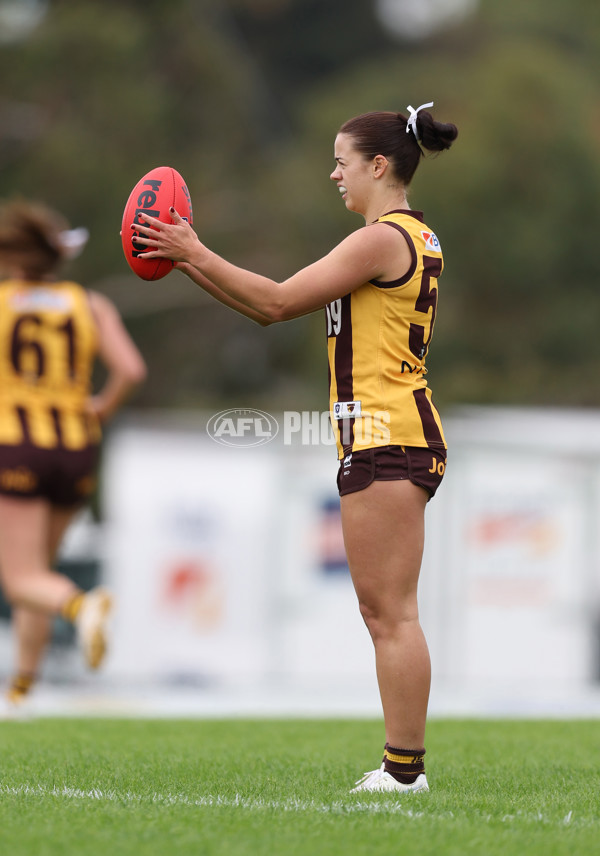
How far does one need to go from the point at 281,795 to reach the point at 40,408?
3.39 m

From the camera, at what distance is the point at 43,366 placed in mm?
7078

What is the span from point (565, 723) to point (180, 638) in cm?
623

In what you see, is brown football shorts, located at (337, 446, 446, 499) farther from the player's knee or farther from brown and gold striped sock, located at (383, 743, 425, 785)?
brown and gold striped sock, located at (383, 743, 425, 785)

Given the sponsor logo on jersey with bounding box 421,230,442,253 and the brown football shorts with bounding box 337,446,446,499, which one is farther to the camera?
the sponsor logo on jersey with bounding box 421,230,442,253

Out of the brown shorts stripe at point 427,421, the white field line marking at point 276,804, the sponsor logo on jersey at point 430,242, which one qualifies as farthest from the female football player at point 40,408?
the sponsor logo on jersey at point 430,242

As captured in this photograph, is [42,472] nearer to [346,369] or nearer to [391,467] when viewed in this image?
[346,369]

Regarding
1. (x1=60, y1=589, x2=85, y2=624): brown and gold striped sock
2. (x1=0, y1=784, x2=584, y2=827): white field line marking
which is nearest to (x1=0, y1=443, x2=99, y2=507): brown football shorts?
(x1=60, y1=589, x2=85, y2=624): brown and gold striped sock

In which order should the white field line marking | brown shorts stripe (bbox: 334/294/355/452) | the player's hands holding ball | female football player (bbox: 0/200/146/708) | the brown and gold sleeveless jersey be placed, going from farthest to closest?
the brown and gold sleeveless jersey, female football player (bbox: 0/200/146/708), brown shorts stripe (bbox: 334/294/355/452), the player's hands holding ball, the white field line marking

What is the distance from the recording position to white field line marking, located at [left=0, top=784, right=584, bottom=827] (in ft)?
12.3

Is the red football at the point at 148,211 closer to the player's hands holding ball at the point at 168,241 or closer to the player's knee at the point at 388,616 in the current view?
the player's hands holding ball at the point at 168,241

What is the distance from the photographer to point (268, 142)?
112ft

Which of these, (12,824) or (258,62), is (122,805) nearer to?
(12,824)

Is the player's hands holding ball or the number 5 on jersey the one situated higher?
the player's hands holding ball

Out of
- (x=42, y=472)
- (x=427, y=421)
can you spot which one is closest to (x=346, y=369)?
(x=427, y=421)
